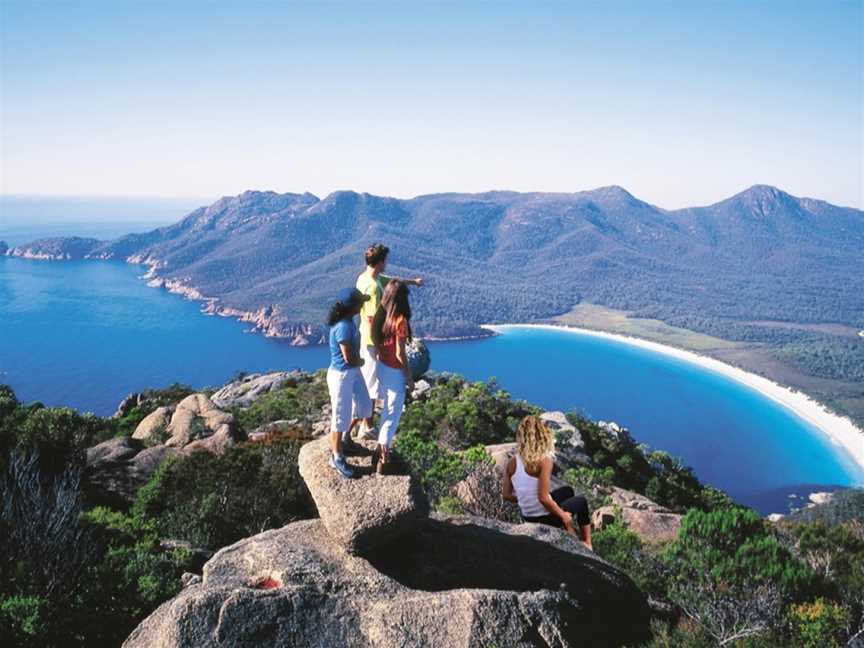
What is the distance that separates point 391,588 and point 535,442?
2836 mm

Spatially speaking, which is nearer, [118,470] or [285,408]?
[118,470]

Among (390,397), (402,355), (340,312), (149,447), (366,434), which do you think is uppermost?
(340,312)

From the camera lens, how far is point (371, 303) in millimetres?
8164

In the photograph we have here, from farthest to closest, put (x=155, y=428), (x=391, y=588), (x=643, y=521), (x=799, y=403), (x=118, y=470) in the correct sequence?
(x=799, y=403), (x=155, y=428), (x=118, y=470), (x=643, y=521), (x=391, y=588)

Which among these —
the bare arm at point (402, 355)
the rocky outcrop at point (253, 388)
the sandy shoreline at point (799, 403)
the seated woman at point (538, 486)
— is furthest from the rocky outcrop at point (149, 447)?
the sandy shoreline at point (799, 403)

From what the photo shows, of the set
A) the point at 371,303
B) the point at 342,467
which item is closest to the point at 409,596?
the point at 342,467

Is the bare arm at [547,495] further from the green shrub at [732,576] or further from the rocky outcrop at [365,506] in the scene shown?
the green shrub at [732,576]

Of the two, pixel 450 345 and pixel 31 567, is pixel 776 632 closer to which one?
pixel 31 567

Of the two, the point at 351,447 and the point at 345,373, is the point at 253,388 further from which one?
the point at 345,373

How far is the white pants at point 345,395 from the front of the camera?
8.10 m

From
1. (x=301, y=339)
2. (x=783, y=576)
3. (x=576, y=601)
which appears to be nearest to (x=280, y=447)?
(x=576, y=601)

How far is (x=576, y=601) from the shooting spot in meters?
8.40

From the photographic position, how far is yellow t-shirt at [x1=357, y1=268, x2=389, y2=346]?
8.14 m

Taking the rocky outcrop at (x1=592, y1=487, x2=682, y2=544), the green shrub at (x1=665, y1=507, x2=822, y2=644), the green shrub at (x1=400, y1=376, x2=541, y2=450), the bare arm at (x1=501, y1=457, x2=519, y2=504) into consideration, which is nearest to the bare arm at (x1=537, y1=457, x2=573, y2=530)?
the bare arm at (x1=501, y1=457, x2=519, y2=504)
